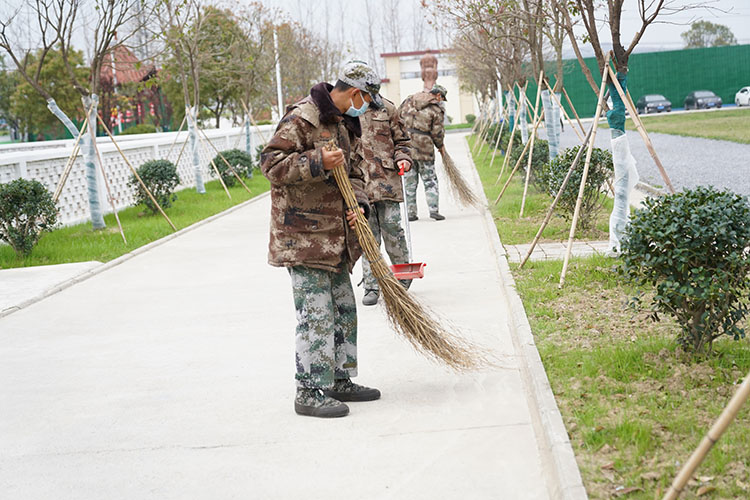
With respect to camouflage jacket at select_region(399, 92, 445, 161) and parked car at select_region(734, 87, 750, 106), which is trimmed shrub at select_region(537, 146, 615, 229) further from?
parked car at select_region(734, 87, 750, 106)

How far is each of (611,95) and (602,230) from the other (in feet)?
7.41

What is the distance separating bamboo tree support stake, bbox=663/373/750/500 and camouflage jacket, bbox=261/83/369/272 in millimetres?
2066

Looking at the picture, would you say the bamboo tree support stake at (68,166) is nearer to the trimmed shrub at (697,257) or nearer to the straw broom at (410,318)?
the straw broom at (410,318)

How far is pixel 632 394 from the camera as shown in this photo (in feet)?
13.4

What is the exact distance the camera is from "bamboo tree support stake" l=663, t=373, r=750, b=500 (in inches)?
92.4

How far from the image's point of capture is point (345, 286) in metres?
4.40

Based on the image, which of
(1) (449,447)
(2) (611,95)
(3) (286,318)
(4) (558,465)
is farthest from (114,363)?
(2) (611,95)

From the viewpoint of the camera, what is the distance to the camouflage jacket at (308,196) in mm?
4043

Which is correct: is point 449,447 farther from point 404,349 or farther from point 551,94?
point 551,94

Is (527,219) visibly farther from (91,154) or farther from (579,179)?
(91,154)

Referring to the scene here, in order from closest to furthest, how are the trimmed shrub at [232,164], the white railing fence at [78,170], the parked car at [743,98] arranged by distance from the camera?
the white railing fence at [78,170] → the trimmed shrub at [232,164] → the parked car at [743,98]

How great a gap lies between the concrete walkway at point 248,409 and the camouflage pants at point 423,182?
8.92 feet

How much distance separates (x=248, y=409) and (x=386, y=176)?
2712 millimetres

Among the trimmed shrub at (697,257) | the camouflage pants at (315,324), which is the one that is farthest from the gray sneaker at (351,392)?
the trimmed shrub at (697,257)
